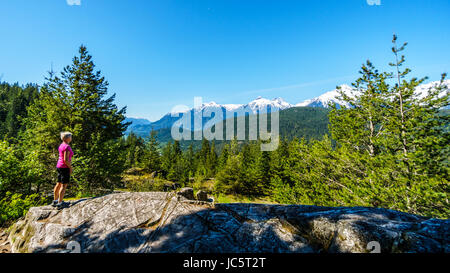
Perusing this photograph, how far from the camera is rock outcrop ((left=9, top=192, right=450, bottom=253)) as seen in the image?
2.97 meters

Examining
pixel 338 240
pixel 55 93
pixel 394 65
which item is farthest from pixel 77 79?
pixel 394 65

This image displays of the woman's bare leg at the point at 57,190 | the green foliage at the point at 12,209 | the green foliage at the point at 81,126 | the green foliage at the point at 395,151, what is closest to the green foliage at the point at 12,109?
the green foliage at the point at 81,126

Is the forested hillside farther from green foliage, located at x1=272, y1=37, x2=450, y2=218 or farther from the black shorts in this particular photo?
the black shorts

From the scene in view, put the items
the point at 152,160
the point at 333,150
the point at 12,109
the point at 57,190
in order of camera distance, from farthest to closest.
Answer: the point at 12,109 < the point at 152,160 < the point at 333,150 < the point at 57,190

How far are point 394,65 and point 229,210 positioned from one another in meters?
11.7

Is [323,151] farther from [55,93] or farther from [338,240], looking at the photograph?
[55,93]

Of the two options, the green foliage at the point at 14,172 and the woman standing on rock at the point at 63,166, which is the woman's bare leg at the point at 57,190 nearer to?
the woman standing on rock at the point at 63,166

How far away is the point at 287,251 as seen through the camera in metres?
3.23

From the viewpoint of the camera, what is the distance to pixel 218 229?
379 cm

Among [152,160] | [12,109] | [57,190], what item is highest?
[12,109]

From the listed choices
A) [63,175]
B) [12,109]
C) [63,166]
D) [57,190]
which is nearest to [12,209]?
[57,190]

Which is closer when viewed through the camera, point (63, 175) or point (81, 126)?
point (63, 175)

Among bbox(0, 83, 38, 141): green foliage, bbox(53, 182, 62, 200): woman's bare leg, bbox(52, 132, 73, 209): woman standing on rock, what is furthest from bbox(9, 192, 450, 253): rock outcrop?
bbox(0, 83, 38, 141): green foliage

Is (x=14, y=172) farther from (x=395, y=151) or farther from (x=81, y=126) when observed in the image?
(x=395, y=151)
